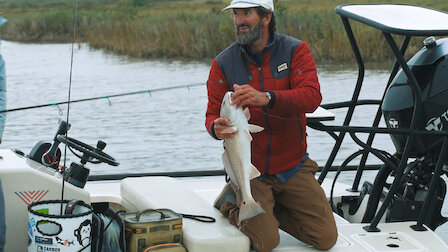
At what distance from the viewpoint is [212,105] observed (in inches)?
141

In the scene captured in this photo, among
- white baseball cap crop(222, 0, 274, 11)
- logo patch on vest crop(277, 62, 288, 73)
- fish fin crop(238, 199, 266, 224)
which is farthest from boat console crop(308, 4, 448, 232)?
fish fin crop(238, 199, 266, 224)

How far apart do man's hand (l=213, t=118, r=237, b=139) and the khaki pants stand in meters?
0.45

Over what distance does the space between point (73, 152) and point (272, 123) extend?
893mm

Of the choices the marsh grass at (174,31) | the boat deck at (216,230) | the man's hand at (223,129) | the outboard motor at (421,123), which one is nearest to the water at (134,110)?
the marsh grass at (174,31)

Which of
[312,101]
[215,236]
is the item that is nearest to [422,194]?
[312,101]

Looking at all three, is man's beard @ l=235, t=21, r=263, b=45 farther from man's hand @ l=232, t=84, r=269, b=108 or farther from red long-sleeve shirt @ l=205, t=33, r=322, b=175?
man's hand @ l=232, t=84, r=269, b=108

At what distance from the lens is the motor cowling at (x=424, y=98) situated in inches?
154

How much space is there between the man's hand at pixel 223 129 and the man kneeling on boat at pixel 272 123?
29 centimetres

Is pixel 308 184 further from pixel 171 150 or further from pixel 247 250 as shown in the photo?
pixel 171 150

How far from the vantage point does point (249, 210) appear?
3.28m

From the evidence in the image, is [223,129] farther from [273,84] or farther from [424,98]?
[424,98]

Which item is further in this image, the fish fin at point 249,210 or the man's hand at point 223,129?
the fish fin at point 249,210

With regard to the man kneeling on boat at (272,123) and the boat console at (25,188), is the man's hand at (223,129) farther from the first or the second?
the boat console at (25,188)

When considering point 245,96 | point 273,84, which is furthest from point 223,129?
point 273,84
